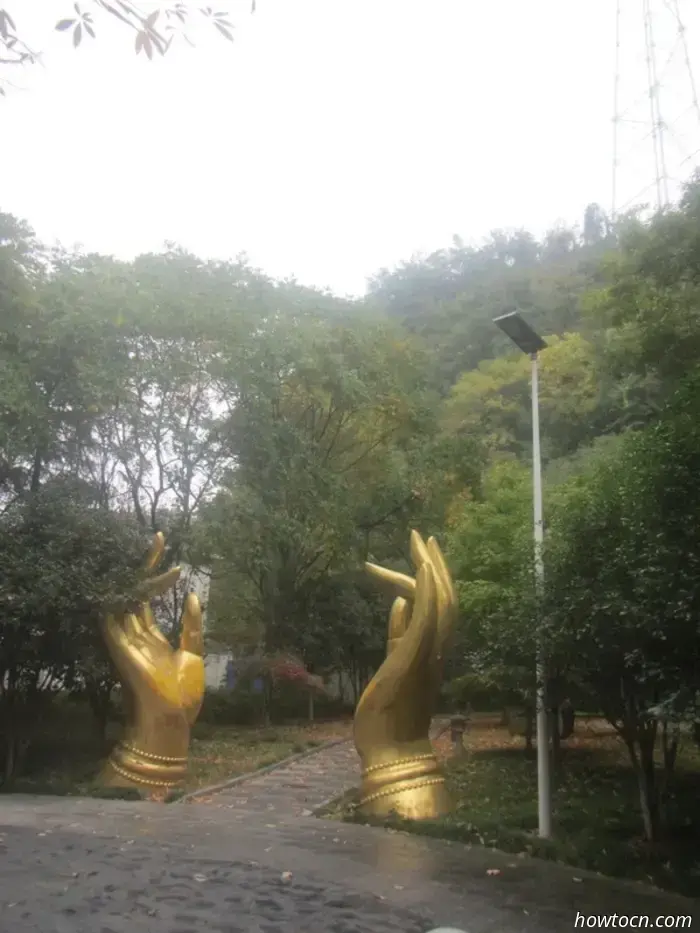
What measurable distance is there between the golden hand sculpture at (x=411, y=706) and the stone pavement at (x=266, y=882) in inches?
29.1

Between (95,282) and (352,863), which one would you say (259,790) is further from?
(95,282)

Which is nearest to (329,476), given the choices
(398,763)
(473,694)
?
(473,694)

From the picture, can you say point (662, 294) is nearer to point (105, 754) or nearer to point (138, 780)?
point (138, 780)

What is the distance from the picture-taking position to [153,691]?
520 inches

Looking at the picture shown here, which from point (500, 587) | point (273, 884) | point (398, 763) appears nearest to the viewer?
point (273, 884)

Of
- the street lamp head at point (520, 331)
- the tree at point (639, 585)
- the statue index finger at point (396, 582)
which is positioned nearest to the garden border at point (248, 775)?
the statue index finger at point (396, 582)

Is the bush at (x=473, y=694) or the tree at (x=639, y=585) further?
the bush at (x=473, y=694)

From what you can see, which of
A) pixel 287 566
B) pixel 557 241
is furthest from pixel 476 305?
pixel 287 566

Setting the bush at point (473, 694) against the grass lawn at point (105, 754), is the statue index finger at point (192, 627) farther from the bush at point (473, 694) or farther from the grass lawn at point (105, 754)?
the bush at point (473, 694)

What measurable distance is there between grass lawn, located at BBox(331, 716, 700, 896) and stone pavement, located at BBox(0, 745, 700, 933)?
337 mm

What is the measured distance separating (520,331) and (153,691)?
7704mm

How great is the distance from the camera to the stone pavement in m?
6.06

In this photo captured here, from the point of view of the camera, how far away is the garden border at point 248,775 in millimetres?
12999

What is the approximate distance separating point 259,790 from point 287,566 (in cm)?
1177
